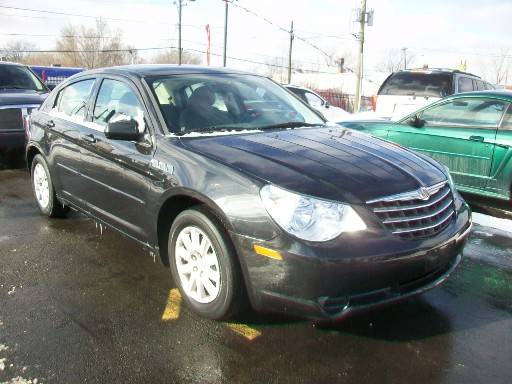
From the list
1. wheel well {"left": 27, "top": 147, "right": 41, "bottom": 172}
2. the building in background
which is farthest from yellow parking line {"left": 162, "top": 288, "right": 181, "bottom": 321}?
the building in background

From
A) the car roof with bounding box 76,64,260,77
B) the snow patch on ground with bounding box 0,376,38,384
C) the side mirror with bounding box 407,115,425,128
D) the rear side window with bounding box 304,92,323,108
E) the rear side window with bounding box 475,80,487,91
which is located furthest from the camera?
the rear side window with bounding box 304,92,323,108

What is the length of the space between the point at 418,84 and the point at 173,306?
9.66 metres

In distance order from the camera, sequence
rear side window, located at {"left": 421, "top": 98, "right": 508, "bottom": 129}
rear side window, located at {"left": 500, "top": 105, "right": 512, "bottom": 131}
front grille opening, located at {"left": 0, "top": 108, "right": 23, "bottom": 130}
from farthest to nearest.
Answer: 1. front grille opening, located at {"left": 0, "top": 108, "right": 23, "bottom": 130}
2. rear side window, located at {"left": 421, "top": 98, "right": 508, "bottom": 129}
3. rear side window, located at {"left": 500, "top": 105, "right": 512, "bottom": 131}

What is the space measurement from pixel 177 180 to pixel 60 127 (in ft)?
6.97

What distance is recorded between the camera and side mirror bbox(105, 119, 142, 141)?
11.5 ft

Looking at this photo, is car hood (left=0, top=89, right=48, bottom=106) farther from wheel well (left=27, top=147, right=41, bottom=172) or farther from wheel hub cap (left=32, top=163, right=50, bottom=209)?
wheel hub cap (left=32, top=163, right=50, bottom=209)

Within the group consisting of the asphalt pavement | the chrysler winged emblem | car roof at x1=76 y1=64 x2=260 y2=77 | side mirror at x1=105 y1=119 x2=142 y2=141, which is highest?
car roof at x1=76 y1=64 x2=260 y2=77

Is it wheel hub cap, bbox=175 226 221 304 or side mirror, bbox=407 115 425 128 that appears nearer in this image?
wheel hub cap, bbox=175 226 221 304

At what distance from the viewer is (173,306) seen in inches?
136

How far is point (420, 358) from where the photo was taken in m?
2.84

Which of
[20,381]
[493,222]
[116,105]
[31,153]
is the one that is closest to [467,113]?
[493,222]

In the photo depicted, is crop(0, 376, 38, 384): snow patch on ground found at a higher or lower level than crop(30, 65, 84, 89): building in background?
lower

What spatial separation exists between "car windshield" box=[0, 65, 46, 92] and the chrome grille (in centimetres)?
802

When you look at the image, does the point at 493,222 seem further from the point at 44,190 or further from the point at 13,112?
the point at 13,112
